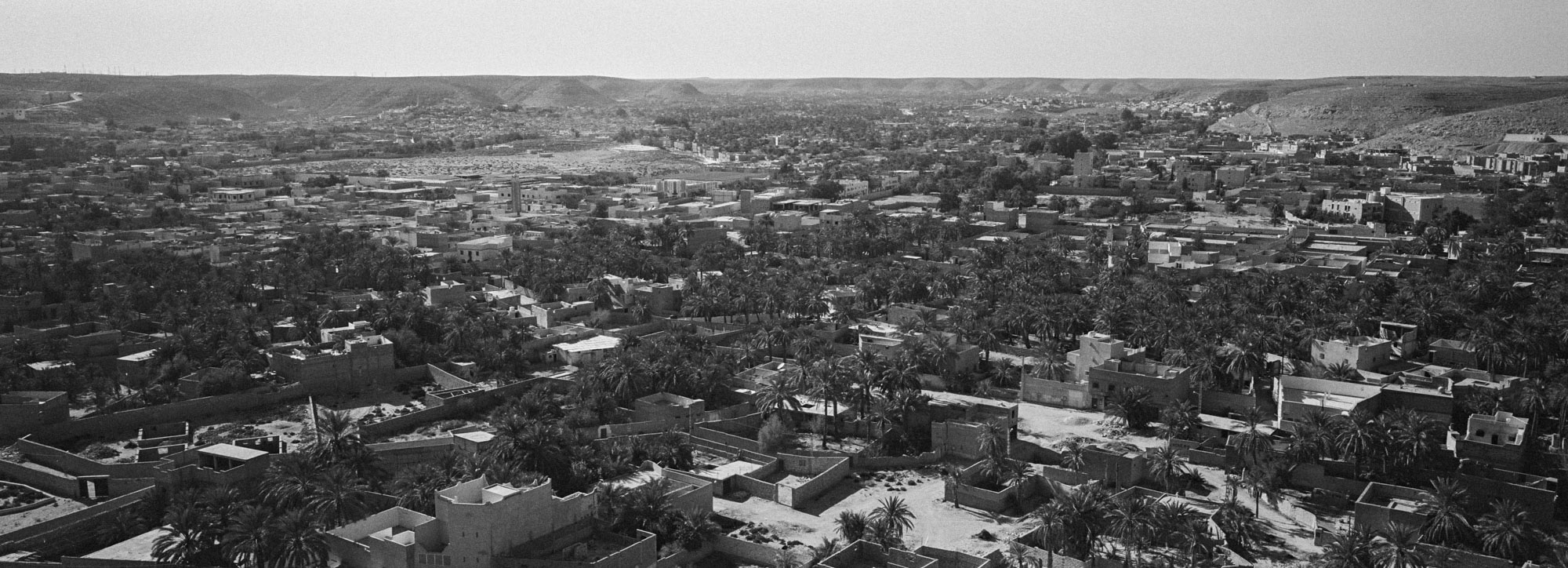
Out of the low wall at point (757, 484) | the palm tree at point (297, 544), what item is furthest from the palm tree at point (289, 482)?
the low wall at point (757, 484)

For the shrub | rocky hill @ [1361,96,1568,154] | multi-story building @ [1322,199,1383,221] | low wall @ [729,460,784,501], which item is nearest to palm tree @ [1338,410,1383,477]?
low wall @ [729,460,784,501]

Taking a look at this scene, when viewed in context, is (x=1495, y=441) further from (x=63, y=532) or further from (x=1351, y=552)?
(x=63, y=532)

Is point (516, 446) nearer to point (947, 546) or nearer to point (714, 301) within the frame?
point (947, 546)

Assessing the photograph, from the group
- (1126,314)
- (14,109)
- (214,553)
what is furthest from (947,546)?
(14,109)

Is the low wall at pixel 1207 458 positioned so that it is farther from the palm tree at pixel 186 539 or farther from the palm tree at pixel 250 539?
the palm tree at pixel 186 539

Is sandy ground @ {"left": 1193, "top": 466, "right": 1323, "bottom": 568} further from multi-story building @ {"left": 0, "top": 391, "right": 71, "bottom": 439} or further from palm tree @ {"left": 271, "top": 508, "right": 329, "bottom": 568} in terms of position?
multi-story building @ {"left": 0, "top": 391, "right": 71, "bottom": 439}
